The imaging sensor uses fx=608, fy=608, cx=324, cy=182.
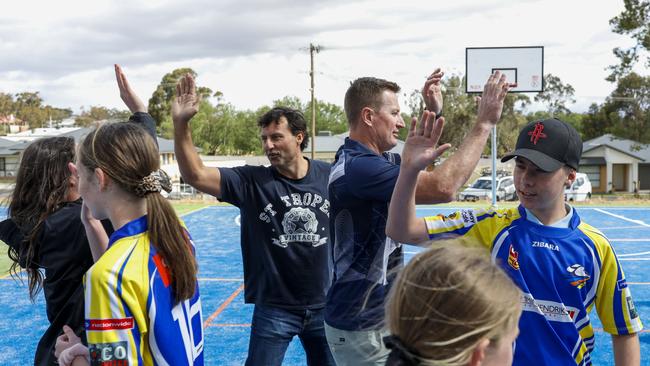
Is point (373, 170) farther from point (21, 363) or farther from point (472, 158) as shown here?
point (21, 363)

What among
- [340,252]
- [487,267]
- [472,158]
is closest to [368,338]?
[340,252]

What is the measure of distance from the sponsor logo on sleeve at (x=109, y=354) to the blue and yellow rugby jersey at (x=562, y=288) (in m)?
1.41

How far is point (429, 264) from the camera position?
5.14 ft

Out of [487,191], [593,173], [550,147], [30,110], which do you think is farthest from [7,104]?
[550,147]

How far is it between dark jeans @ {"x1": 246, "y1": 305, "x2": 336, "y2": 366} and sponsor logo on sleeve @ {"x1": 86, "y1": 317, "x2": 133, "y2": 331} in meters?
2.07

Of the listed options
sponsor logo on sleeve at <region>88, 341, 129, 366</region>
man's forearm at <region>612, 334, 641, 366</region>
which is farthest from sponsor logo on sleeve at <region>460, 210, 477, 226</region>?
sponsor logo on sleeve at <region>88, 341, 129, 366</region>

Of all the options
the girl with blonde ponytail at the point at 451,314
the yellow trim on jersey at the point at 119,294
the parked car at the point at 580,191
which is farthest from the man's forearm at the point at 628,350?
the parked car at the point at 580,191

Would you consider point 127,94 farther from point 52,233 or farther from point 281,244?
point 281,244

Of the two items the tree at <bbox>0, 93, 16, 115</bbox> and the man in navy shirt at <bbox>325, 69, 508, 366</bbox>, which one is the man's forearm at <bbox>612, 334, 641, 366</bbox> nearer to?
the man in navy shirt at <bbox>325, 69, 508, 366</bbox>

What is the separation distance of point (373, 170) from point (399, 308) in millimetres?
1372

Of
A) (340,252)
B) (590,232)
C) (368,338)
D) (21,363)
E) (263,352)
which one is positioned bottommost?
(21,363)

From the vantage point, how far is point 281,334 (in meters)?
3.97

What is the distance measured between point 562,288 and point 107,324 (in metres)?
1.68

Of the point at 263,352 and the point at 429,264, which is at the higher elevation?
the point at 429,264
